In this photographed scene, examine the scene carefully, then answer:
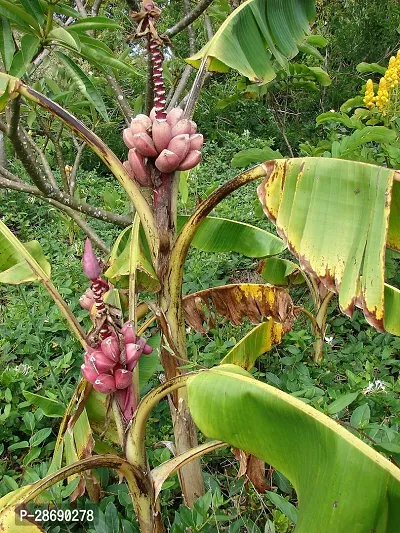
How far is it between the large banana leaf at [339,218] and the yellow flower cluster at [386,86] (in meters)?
1.61

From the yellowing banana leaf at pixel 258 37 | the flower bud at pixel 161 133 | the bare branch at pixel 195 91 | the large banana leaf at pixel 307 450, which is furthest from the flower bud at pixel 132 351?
the yellowing banana leaf at pixel 258 37

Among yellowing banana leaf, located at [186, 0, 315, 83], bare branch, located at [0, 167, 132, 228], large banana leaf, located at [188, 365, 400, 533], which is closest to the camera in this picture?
large banana leaf, located at [188, 365, 400, 533]

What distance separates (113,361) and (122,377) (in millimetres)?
47

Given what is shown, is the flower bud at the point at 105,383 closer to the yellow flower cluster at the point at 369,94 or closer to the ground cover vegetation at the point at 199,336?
the ground cover vegetation at the point at 199,336

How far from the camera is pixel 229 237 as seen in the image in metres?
1.68

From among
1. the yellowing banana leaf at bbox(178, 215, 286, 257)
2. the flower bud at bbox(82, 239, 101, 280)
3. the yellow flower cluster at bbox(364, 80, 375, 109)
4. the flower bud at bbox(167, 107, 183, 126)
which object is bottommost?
the yellowing banana leaf at bbox(178, 215, 286, 257)

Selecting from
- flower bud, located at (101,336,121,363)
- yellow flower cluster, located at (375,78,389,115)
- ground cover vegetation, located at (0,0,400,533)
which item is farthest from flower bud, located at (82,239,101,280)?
yellow flower cluster, located at (375,78,389,115)

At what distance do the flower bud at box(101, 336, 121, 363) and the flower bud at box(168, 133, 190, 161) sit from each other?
422 mm

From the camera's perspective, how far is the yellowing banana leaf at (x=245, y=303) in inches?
62.7

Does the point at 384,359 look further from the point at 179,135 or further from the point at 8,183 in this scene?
the point at 8,183

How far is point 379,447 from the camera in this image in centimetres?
109

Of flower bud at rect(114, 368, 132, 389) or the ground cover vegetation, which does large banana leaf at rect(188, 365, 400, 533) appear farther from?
flower bud at rect(114, 368, 132, 389)

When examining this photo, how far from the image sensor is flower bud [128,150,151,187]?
3.51ft

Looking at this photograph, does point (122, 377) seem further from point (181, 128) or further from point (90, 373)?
point (181, 128)
